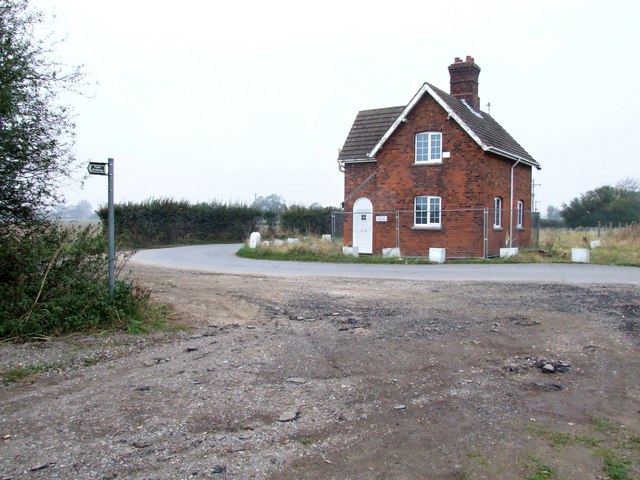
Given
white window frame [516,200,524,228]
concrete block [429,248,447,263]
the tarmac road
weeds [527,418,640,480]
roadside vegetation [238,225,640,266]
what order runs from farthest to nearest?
1. white window frame [516,200,524,228]
2. concrete block [429,248,447,263]
3. roadside vegetation [238,225,640,266]
4. the tarmac road
5. weeds [527,418,640,480]

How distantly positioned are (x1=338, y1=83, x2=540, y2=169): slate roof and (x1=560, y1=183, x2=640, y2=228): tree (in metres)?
37.2

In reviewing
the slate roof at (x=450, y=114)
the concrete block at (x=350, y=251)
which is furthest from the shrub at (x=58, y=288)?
the slate roof at (x=450, y=114)

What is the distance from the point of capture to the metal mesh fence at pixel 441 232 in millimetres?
21969

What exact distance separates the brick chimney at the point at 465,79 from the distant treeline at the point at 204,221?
14.5 metres

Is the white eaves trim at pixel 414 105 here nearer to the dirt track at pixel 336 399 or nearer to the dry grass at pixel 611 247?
the dry grass at pixel 611 247

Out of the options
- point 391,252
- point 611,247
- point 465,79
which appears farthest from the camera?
point 465,79

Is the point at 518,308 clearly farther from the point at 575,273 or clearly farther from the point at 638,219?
the point at 638,219

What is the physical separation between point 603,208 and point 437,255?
4824cm

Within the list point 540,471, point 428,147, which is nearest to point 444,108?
point 428,147

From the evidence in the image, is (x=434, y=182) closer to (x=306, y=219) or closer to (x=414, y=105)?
(x=414, y=105)

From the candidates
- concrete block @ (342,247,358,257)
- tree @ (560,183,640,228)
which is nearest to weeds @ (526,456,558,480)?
concrete block @ (342,247,358,257)

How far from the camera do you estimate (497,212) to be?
23.6 m

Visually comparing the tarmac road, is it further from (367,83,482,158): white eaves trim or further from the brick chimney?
the brick chimney

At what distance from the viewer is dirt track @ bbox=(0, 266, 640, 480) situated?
383 centimetres
